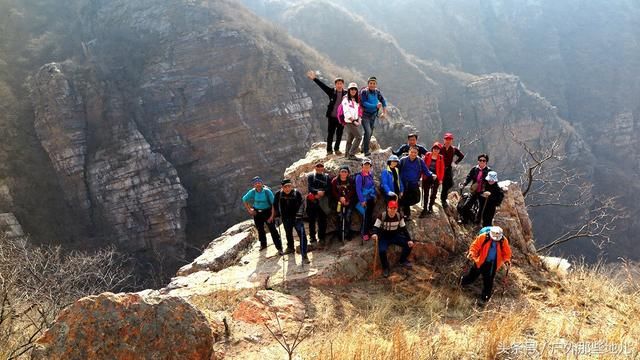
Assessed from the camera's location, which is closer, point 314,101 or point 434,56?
point 314,101

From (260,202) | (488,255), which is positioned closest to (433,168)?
(488,255)

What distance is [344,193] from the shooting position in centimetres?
729

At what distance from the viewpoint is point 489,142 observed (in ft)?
167

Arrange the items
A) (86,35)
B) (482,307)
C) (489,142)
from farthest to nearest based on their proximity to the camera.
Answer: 1. (489,142)
2. (86,35)
3. (482,307)

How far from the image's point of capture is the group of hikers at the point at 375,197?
22.1 ft

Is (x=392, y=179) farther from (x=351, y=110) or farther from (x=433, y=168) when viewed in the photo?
(x=351, y=110)

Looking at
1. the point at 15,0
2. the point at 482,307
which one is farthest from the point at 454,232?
the point at 15,0

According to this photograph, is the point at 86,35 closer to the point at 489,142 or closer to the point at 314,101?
the point at 314,101

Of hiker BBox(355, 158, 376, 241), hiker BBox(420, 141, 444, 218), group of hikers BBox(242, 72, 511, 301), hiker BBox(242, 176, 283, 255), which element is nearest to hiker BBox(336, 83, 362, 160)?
group of hikers BBox(242, 72, 511, 301)

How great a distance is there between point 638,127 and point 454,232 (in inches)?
2473

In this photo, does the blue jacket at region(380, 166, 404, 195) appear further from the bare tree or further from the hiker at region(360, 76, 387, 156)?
the bare tree

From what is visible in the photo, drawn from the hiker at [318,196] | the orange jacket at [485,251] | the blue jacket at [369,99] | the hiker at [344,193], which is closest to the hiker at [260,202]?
the hiker at [318,196]

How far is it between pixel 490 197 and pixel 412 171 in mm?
1616

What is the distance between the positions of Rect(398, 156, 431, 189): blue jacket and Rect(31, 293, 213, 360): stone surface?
4185 millimetres
